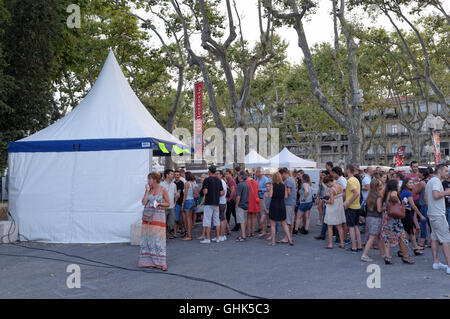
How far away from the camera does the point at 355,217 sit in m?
8.89

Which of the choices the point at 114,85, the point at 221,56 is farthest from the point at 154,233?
the point at 221,56

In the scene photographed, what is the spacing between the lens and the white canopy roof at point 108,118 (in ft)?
35.9

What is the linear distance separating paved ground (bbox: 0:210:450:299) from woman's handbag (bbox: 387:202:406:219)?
915 millimetres

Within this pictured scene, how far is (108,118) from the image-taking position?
37.3 feet

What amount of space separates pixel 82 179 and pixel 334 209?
20.5 ft

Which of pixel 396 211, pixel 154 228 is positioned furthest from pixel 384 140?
pixel 154 228

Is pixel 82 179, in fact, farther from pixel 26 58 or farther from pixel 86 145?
pixel 26 58

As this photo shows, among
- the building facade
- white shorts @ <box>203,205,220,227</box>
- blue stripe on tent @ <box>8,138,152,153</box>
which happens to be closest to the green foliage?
blue stripe on tent @ <box>8,138,152,153</box>

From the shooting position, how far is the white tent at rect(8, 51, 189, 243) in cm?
1048

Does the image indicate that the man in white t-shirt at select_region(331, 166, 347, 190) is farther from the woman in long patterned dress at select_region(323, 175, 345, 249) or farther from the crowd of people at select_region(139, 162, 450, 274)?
the woman in long patterned dress at select_region(323, 175, 345, 249)

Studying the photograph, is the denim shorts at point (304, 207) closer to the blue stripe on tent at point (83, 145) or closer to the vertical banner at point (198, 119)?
the blue stripe on tent at point (83, 145)
